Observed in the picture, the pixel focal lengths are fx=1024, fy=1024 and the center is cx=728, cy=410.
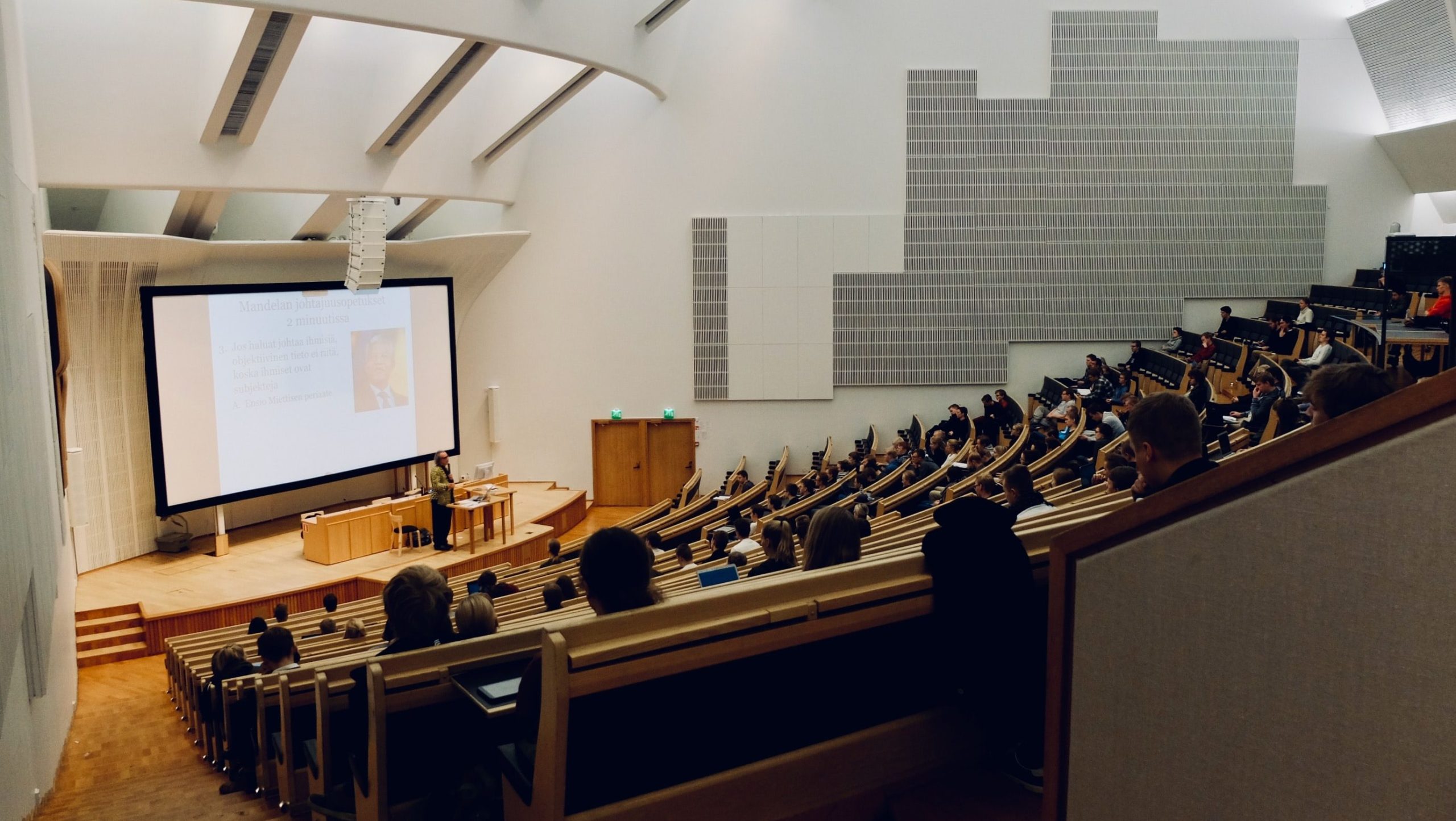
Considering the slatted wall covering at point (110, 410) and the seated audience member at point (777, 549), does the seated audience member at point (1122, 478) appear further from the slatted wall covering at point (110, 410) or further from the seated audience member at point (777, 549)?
the slatted wall covering at point (110, 410)

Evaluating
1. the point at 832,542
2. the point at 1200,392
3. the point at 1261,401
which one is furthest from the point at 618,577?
the point at 1200,392

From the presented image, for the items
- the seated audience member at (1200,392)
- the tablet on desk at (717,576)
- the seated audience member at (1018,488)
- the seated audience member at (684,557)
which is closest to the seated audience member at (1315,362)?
the seated audience member at (1200,392)

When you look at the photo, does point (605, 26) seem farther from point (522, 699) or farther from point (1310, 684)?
point (1310, 684)

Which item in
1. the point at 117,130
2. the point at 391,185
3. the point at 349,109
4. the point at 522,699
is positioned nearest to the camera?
the point at 522,699

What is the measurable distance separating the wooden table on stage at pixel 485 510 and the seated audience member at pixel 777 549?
21.5 feet

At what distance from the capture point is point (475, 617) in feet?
9.98

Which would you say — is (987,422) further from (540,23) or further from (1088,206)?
(540,23)

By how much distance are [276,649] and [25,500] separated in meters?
1.30

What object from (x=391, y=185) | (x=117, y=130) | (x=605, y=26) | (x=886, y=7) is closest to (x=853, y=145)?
(x=886, y=7)

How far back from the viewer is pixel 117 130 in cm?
841

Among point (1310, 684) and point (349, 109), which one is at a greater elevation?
point (349, 109)

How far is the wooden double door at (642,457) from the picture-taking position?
13.7 metres

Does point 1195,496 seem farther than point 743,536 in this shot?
No

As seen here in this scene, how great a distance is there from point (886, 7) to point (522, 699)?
40.8ft
